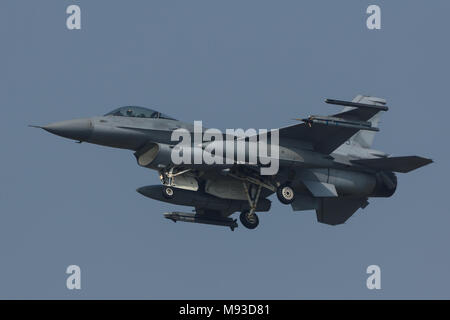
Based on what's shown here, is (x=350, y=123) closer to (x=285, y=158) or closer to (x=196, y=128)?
(x=285, y=158)

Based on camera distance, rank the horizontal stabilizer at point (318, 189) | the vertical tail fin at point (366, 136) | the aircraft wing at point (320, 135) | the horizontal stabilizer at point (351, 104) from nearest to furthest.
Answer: the horizontal stabilizer at point (351, 104) < the aircraft wing at point (320, 135) < the horizontal stabilizer at point (318, 189) < the vertical tail fin at point (366, 136)

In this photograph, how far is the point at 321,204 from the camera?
1438 inches

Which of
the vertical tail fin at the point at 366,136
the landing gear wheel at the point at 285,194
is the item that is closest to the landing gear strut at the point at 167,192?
the landing gear wheel at the point at 285,194

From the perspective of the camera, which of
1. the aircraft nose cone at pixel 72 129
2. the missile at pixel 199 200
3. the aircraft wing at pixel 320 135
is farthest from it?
the missile at pixel 199 200

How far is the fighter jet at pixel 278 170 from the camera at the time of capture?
33.0 m

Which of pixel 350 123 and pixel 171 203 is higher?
pixel 350 123

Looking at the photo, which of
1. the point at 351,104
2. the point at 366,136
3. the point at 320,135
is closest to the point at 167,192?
the point at 320,135

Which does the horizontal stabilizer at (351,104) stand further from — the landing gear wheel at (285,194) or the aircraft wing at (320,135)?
the landing gear wheel at (285,194)

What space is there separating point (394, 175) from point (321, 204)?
8.30 feet

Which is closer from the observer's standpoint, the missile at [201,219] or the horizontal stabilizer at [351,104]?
the horizontal stabilizer at [351,104]

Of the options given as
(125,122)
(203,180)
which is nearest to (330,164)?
(203,180)

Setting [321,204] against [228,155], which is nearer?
[228,155]

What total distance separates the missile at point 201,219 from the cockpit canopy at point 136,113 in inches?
136

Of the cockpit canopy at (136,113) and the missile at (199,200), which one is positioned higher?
the cockpit canopy at (136,113)
